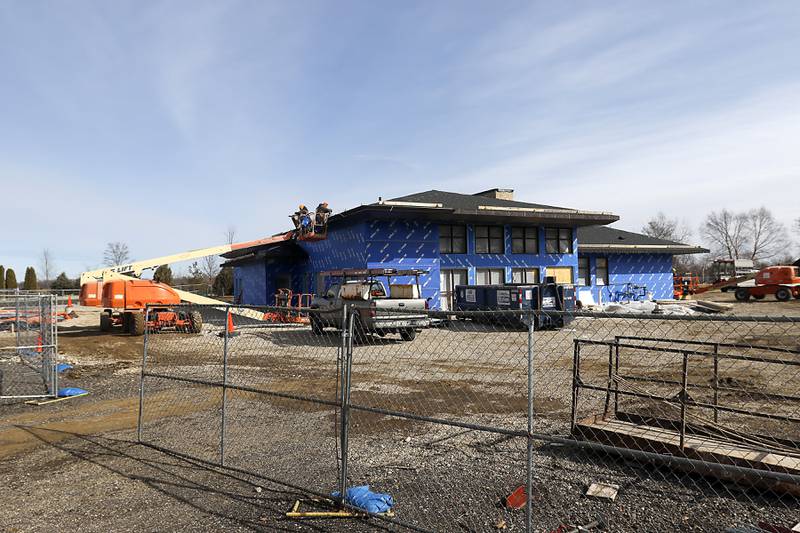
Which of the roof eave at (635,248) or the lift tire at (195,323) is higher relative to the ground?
the roof eave at (635,248)

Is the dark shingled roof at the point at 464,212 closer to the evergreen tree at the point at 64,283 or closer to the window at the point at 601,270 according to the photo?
the window at the point at 601,270

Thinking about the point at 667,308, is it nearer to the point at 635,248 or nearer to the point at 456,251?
the point at 635,248

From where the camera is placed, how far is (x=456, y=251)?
28.2 meters

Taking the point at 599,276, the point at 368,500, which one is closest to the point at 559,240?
the point at 599,276

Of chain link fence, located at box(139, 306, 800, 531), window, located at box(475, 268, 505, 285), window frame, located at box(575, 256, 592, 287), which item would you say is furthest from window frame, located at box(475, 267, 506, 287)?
chain link fence, located at box(139, 306, 800, 531)

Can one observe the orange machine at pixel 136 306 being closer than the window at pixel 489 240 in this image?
Yes

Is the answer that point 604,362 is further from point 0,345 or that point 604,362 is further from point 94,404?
point 0,345

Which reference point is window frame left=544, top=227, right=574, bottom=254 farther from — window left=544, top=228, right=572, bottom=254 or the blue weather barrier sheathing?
the blue weather barrier sheathing

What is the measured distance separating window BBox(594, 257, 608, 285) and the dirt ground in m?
22.5

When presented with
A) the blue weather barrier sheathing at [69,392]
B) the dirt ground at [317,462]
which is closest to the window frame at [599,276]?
the dirt ground at [317,462]

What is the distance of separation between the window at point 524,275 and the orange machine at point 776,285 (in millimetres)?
16496

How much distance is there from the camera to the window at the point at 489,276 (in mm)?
28781

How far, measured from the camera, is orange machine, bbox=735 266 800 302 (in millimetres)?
34375

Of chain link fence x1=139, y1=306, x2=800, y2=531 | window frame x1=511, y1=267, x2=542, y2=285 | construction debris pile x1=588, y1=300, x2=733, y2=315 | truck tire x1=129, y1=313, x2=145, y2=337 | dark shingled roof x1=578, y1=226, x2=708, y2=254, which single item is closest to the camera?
chain link fence x1=139, y1=306, x2=800, y2=531
